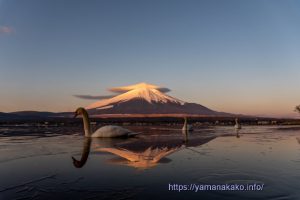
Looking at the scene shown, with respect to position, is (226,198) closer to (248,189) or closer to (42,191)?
(248,189)

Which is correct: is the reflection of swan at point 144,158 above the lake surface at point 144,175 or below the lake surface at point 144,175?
above

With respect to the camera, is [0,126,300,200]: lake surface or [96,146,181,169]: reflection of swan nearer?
[0,126,300,200]: lake surface

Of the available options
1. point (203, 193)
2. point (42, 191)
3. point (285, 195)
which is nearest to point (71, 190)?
point (42, 191)

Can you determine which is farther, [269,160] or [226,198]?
[269,160]

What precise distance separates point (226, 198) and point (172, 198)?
1.04 metres

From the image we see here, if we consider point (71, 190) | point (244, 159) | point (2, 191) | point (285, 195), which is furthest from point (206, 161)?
point (2, 191)

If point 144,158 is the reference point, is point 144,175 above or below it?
below

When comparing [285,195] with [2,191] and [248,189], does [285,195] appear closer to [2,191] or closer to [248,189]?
[248,189]

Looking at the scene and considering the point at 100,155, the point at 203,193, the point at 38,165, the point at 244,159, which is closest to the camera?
the point at 203,193

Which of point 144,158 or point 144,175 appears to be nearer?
point 144,175

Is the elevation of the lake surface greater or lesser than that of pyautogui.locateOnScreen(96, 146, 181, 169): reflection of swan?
lesser

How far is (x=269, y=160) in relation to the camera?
11.3 meters

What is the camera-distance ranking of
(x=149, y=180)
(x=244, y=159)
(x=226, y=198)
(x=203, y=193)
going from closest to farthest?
(x=226, y=198)
(x=203, y=193)
(x=149, y=180)
(x=244, y=159)

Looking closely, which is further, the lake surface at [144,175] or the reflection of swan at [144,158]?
the reflection of swan at [144,158]
